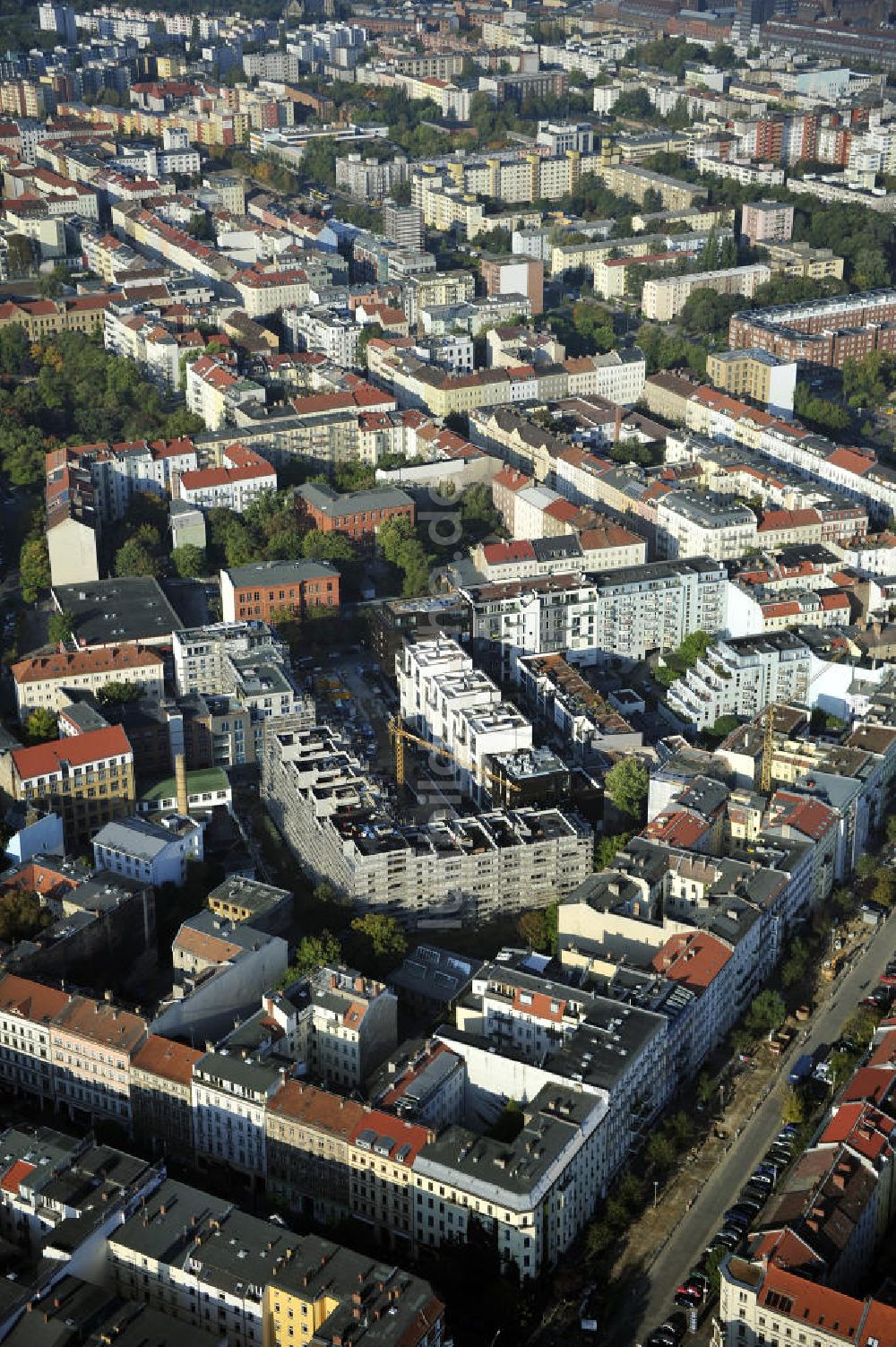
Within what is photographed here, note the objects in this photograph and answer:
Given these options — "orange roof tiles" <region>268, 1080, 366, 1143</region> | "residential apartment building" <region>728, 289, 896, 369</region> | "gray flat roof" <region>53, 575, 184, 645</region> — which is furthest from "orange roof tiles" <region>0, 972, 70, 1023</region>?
"residential apartment building" <region>728, 289, 896, 369</region>

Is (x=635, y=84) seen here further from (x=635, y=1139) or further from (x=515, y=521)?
(x=635, y=1139)

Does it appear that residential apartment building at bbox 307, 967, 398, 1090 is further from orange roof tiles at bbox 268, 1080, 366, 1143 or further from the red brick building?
the red brick building

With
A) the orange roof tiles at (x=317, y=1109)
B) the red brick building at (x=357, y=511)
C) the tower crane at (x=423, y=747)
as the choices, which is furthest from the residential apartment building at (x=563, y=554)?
the orange roof tiles at (x=317, y=1109)

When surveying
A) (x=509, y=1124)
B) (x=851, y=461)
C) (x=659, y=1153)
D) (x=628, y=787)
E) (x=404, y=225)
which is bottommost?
(x=659, y=1153)

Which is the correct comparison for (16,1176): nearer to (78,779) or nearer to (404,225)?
(78,779)

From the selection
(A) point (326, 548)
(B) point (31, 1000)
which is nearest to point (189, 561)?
(A) point (326, 548)

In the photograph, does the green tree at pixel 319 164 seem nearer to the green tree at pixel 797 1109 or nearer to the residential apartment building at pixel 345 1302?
the green tree at pixel 797 1109
